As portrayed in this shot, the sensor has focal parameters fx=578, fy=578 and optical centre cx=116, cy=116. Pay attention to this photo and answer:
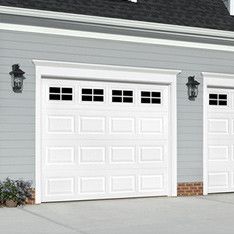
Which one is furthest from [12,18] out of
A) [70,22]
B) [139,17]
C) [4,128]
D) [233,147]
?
[233,147]

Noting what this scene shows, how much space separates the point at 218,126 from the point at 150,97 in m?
2.05

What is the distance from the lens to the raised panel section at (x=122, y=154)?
1316 centimetres

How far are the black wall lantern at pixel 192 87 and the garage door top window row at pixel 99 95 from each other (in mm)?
752

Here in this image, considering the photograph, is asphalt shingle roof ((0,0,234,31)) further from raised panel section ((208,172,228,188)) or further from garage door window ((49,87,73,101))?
raised panel section ((208,172,228,188))

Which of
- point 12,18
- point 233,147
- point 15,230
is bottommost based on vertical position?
point 15,230

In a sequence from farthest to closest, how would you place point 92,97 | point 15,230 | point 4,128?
1. point 92,97
2. point 4,128
3. point 15,230

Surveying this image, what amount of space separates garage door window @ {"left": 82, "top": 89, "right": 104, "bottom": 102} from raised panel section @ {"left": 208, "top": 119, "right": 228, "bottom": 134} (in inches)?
119

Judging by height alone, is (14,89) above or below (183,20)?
below

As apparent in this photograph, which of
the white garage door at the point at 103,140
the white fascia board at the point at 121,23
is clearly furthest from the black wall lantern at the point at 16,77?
the white fascia board at the point at 121,23

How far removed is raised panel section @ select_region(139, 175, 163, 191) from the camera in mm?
13508

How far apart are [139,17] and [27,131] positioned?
3.89 meters

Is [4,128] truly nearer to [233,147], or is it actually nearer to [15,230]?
[15,230]

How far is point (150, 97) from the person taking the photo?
44.9 feet

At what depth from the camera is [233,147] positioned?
14.7 meters
